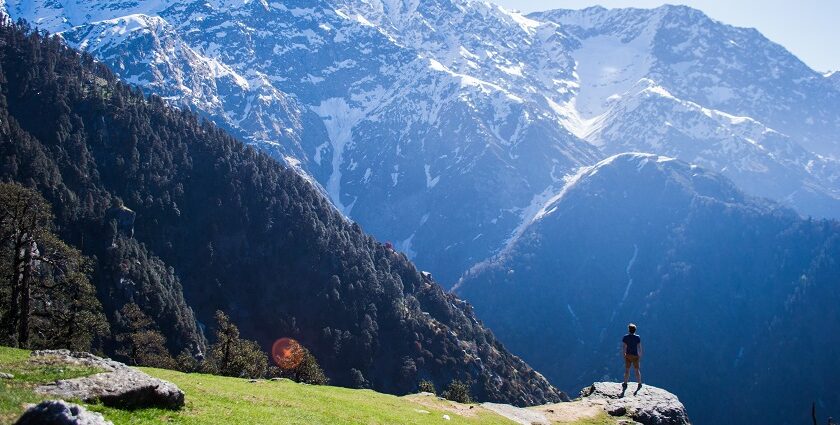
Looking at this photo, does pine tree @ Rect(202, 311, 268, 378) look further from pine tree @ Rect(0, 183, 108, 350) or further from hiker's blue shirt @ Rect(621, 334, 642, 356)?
hiker's blue shirt @ Rect(621, 334, 642, 356)

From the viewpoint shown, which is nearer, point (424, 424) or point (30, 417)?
point (30, 417)

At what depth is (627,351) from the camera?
5209cm

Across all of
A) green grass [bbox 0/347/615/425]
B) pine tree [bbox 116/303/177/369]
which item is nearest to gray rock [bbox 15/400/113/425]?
green grass [bbox 0/347/615/425]

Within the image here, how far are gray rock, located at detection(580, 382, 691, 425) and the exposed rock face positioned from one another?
38558 mm

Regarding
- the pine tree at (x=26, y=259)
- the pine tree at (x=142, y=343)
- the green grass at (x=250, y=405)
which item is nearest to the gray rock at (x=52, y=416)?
the green grass at (x=250, y=405)

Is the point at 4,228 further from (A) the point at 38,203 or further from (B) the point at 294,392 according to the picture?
(B) the point at 294,392

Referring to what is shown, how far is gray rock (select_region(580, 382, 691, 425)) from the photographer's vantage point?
53.4 metres

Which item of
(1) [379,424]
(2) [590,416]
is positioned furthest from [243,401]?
(2) [590,416]

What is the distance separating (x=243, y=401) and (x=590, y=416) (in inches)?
1180

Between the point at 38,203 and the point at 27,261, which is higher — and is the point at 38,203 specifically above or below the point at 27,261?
above

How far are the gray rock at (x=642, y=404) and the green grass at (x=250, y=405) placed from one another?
3.44 meters

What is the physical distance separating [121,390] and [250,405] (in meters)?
8.78

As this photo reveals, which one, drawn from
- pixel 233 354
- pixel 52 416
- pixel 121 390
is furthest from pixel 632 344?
pixel 233 354

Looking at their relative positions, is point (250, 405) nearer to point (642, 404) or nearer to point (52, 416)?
point (52, 416)
